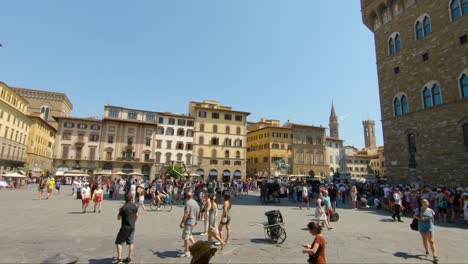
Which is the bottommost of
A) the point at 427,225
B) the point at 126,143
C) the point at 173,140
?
the point at 427,225

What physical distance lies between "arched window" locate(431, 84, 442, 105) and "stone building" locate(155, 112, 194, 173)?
3642cm

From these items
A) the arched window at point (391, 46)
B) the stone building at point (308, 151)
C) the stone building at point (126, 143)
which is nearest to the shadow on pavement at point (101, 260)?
the arched window at point (391, 46)

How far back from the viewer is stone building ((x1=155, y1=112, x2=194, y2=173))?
47.2 meters

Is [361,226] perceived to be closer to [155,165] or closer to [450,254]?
[450,254]

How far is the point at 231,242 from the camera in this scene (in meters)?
7.33

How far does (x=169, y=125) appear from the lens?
48031mm

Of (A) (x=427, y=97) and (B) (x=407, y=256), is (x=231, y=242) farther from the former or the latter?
(A) (x=427, y=97)

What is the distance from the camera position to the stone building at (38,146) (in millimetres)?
42959

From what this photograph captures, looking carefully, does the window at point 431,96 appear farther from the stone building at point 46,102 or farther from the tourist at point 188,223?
the stone building at point 46,102

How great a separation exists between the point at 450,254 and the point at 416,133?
1672cm

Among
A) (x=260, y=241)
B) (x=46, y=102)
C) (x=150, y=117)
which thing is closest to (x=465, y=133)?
(x=260, y=241)

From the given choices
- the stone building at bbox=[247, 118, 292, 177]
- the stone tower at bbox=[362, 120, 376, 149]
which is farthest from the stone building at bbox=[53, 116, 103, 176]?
the stone tower at bbox=[362, 120, 376, 149]

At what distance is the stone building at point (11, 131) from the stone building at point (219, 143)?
26.0 meters

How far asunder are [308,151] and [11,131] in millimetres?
49897
